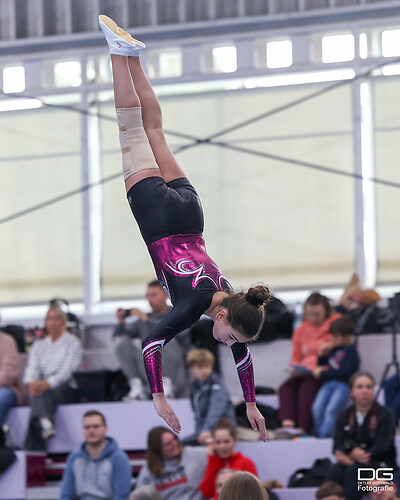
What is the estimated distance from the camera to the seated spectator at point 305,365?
6.95m

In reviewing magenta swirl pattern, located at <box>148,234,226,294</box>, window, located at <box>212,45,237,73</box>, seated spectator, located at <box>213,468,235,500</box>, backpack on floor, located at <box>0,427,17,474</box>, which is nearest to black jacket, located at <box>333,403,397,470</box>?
seated spectator, located at <box>213,468,235,500</box>

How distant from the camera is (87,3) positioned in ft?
31.9

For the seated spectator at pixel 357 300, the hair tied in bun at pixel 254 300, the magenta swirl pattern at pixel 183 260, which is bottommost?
the hair tied in bun at pixel 254 300

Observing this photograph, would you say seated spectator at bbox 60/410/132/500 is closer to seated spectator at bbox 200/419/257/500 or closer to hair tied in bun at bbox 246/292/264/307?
seated spectator at bbox 200/419/257/500

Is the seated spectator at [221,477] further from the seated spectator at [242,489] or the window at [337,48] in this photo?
the window at [337,48]

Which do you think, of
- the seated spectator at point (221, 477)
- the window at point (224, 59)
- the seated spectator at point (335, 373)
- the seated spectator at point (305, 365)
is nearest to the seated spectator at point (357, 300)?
the seated spectator at point (305, 365)

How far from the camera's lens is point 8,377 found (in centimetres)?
760

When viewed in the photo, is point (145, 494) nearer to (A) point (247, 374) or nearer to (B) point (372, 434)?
(B) point (372, 434)

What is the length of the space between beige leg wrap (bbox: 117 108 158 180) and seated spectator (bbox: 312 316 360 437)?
296 centimetres

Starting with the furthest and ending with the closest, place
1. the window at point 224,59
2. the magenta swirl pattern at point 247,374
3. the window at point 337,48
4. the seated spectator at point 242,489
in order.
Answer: the window at point 224,59 → the window at point 337,48 → the magenta swirl pattern at point 247,374 → the seated spectator at point 242,489

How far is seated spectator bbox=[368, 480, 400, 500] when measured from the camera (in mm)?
5258
